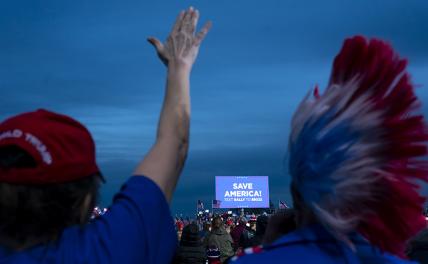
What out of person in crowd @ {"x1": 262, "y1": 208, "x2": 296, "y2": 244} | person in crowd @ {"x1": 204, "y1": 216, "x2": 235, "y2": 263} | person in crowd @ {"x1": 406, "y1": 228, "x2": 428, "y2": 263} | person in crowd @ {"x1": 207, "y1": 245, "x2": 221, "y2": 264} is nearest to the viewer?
person in crowd @ {"x1": 262, "y1": 208, "x2": 296, "y2": 244}

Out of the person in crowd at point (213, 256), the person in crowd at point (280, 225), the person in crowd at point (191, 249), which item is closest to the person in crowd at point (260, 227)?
the person in crowd at point (191, 249)

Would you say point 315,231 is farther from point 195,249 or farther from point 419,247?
point 195,249

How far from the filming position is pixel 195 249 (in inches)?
382

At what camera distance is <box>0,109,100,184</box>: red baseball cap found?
1.92 metres

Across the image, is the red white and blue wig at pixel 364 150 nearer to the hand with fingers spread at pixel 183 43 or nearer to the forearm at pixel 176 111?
the forearm at pixel 176 111

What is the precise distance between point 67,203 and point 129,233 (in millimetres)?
200

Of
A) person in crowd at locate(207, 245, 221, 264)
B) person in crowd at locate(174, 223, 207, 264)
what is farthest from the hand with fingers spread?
person in crowd at locate(207, 245, 221, 264)

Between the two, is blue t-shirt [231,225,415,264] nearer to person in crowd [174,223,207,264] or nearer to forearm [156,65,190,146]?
forearm [156,65,190,146]

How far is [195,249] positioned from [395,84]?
794 centimetres

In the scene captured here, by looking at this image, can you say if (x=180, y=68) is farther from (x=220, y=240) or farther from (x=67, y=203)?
(x=220, y=240)

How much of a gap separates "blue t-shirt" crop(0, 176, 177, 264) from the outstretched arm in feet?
0.23

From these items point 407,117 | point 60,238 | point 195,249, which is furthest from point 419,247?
point 195,249

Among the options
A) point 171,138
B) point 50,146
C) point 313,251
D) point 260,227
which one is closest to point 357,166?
point 313,251

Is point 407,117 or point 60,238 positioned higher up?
point 407,117
